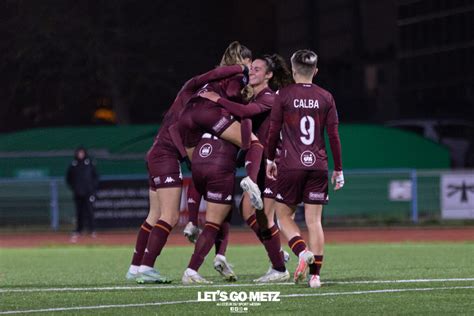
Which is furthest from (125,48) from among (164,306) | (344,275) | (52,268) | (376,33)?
(164,306)

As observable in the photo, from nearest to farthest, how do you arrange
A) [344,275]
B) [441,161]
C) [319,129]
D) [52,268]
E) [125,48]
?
1. [319,129]
2. [344,275]
3. [52,268]
4. [441,161]
5. [125,48]

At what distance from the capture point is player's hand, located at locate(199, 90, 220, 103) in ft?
36.3

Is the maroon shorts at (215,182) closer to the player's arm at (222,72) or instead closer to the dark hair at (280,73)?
the player's arm at (222,72)

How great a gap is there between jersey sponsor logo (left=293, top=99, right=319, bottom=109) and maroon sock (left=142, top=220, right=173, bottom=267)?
5.80 feet

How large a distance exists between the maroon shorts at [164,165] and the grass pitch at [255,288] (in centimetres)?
98

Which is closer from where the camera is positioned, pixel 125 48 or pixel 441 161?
pixel 441 161

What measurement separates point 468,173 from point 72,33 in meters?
10.6

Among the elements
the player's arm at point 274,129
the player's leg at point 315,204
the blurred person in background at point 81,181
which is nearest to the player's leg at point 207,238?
the player's arm at point 274,129

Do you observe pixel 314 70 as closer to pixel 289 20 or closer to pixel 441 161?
pixel 441 161

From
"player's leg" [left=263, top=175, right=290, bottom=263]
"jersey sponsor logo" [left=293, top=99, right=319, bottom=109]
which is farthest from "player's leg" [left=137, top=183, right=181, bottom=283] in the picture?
"jersey sponsor logo" [left=293, top=99, right=319, bottom=109]

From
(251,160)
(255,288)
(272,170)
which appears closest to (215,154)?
(251,160)

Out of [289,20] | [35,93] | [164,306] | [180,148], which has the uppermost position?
[289,20]

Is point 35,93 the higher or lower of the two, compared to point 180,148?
higher

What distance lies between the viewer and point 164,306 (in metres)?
9.06
